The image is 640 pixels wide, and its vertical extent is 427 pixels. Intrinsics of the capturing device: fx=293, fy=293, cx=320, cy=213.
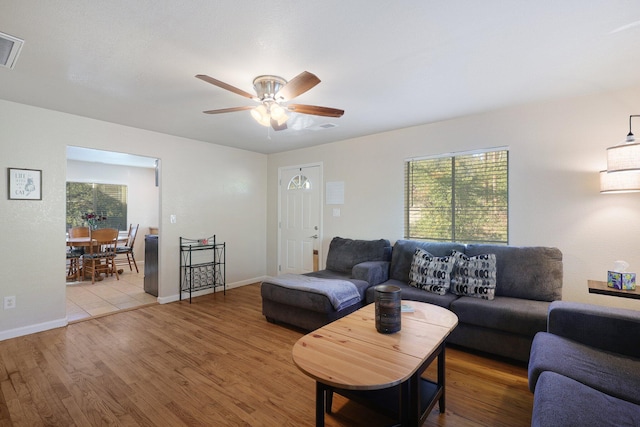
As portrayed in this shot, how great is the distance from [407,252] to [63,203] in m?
4.05

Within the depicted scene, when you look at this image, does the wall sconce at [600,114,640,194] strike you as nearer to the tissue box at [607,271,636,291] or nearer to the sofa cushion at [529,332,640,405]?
the tissue box at [607,271,636,291]

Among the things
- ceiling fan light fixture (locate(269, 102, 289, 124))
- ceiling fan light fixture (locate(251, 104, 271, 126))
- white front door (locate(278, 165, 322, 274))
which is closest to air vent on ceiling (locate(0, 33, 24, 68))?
ceiling fan light fixture (locate(251, 104, 271, 126))

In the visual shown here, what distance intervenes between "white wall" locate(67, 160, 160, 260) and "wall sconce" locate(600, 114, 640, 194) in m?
7.79

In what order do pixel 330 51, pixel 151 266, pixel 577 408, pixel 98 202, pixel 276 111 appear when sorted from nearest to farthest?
pixel 577 408, pixel 330 51, pixel 276 111, pixel 151 266, pixel 98 202

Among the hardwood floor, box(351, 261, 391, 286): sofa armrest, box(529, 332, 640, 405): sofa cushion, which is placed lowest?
the hardwood floor

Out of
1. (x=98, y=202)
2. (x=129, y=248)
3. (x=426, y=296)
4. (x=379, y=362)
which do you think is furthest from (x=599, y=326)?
(x=98, y=202)

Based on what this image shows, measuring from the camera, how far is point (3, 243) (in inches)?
117

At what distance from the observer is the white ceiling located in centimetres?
165

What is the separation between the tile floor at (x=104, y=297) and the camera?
3.76m

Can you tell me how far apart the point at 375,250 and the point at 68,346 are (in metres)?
3.40

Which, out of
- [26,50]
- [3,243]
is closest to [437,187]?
[26,50]

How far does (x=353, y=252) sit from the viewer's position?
3.98 m

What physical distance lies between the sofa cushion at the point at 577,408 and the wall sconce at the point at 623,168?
72.1 inches

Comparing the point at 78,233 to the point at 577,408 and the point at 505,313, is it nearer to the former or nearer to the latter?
the point at 505,313
